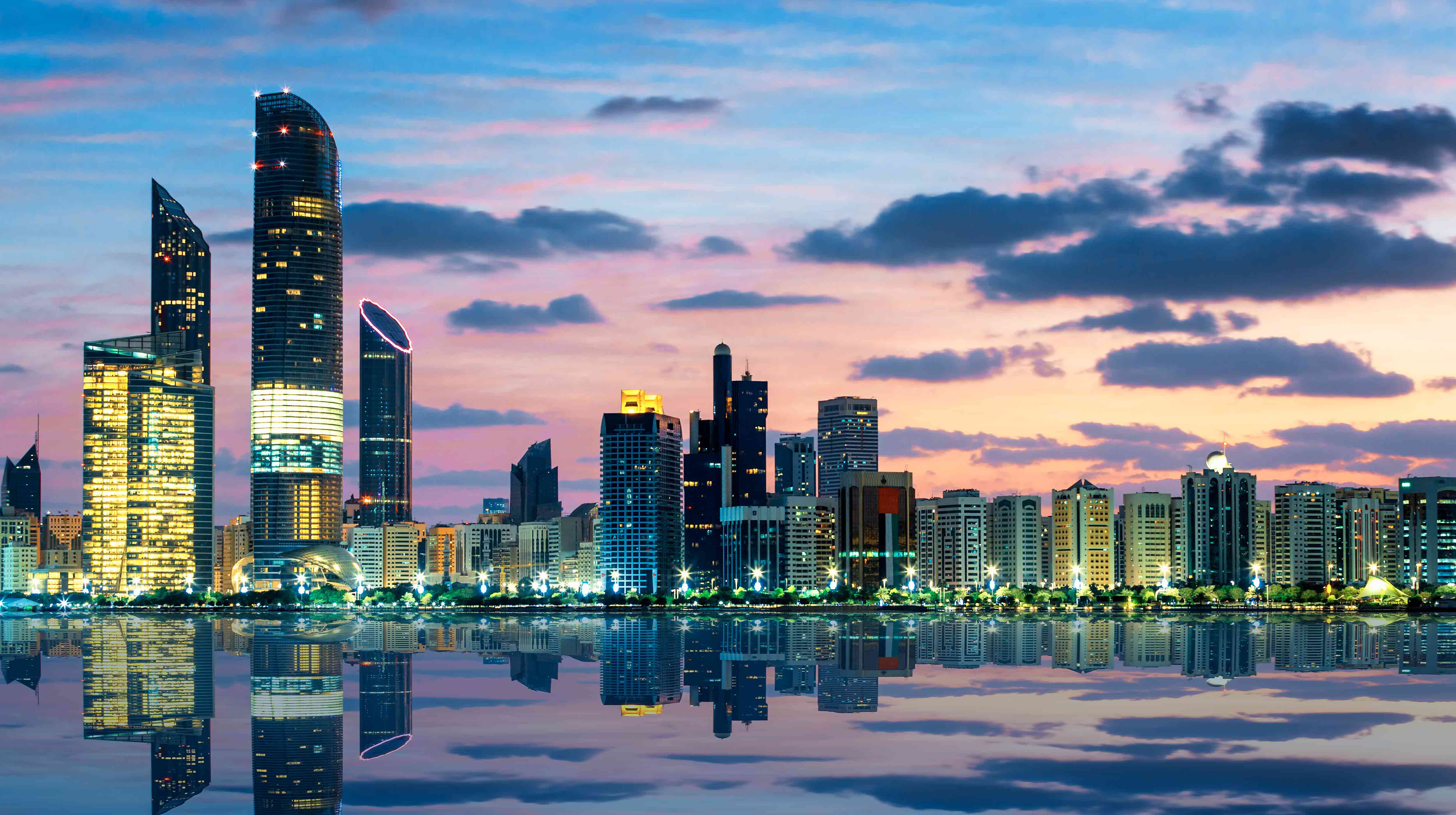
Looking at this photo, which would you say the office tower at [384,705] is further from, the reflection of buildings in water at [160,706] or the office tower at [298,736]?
the reflection of buildings in water at [160,706]

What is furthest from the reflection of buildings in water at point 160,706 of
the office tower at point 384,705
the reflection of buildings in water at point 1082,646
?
the reflection of buildings in water at point 1082,646

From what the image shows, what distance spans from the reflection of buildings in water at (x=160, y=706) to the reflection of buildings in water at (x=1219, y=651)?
2176 inches

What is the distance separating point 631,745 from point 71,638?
116998 millimetres

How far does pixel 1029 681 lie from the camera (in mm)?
90125

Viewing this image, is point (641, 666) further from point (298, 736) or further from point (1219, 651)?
point (1219, 651)

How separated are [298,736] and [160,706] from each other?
16.1 metres

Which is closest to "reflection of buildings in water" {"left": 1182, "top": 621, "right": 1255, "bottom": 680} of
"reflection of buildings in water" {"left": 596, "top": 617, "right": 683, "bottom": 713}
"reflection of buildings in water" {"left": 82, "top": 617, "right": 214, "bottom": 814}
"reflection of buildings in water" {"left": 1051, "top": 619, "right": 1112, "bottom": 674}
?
"reflection of buildings in water" {"left": 1051, "top": 619, "right": 1112, "bottom": 674}

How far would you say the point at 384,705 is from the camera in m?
75.6

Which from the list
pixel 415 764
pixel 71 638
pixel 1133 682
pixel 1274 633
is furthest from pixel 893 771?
pixel 71 638

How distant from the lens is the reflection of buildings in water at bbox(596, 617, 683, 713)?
79750 mm

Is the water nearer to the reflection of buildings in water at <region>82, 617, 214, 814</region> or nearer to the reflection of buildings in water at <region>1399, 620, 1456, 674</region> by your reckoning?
the reflection of buildings in water at <region>82, 617, 214, 814</region>

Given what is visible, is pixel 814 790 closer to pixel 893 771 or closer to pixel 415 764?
pixel 893 771

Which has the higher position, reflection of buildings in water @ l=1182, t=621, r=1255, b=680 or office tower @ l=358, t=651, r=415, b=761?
office tower @ l=358, t=651, r=415, b=761

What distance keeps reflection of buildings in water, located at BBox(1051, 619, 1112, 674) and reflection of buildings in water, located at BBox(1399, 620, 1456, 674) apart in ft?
61.9
